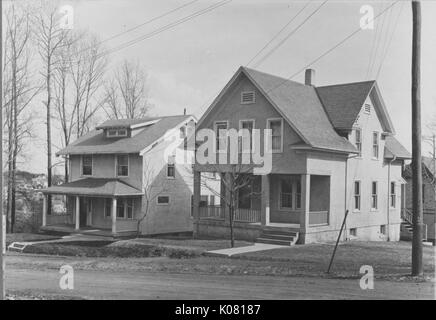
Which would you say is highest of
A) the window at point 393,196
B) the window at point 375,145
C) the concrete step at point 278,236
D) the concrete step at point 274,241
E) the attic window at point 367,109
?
the attic window at point 367,109

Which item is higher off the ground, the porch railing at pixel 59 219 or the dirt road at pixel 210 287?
the porch railing at pixel 59 219

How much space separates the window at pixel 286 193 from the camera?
74.5 ft

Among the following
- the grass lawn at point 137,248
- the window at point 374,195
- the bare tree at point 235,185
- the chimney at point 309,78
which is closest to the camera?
the grass lawn at point 137,248

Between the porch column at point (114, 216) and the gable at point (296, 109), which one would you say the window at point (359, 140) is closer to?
the gable at point (296, 109)

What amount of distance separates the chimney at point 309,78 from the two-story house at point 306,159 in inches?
14.1

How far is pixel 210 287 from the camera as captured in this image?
455 inches

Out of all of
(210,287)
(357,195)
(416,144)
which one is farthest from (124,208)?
(416,144)

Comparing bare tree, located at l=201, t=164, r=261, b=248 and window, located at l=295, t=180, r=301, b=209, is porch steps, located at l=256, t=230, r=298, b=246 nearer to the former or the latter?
bare tree, located at l=201, t=164, r=261, b=248

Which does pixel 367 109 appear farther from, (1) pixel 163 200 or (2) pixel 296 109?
(1) pixel 163 200

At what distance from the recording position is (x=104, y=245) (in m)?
22.7

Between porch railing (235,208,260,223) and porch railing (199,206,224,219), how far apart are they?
144 cm

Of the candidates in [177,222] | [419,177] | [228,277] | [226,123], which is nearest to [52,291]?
[228,277]

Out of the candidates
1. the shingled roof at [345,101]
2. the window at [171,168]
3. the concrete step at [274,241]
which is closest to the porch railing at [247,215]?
the concrete step at [274,241]
